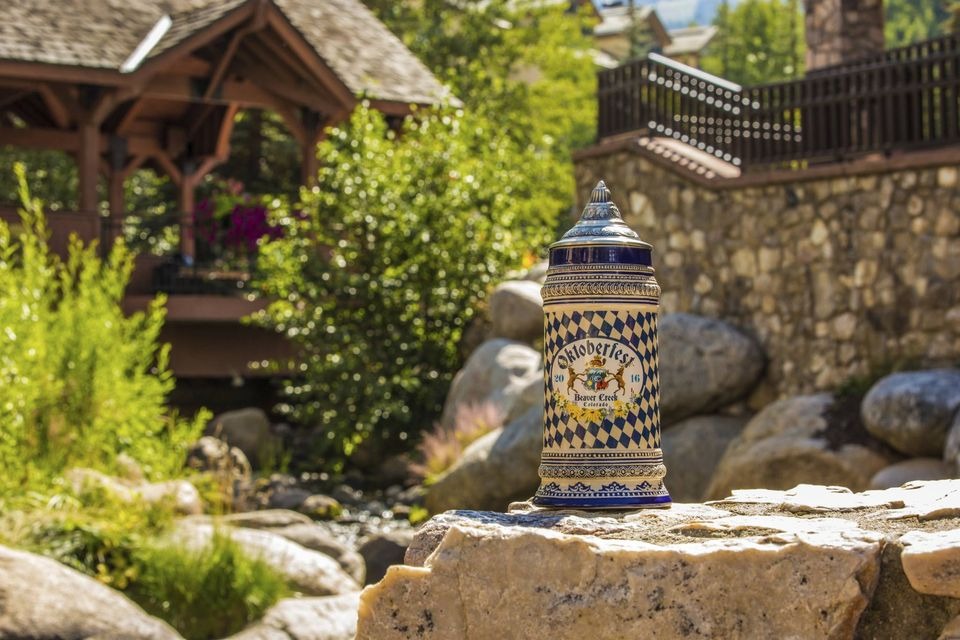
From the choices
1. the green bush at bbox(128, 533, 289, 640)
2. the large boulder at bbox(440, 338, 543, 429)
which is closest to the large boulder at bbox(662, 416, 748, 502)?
the large boulder at bbox(440, 338, 543, 429)

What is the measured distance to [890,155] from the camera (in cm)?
1262

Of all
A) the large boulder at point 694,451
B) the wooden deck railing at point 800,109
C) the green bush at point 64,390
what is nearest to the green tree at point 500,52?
the wooden deck railing at point 800,109

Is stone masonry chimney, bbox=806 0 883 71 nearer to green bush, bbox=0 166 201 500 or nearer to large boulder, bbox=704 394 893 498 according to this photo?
large boulder, bbox=704 394 893 498

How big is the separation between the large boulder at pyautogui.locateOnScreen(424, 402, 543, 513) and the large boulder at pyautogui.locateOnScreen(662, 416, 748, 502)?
1.17 meters

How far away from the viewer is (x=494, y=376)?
1523 cm

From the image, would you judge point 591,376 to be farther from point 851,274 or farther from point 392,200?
point 392,200

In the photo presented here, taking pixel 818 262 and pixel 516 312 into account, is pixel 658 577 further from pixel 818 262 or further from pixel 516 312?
pixel 516 312

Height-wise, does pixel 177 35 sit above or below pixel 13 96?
above

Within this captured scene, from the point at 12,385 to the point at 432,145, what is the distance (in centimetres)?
822

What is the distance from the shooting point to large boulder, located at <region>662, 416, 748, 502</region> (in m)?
12.5

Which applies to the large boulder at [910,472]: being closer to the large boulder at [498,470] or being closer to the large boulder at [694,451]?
the large boulder at [694,451]

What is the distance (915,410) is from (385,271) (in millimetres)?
7623

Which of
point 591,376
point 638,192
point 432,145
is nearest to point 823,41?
point 638,192

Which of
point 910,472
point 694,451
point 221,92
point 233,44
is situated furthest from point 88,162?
point 910,472
